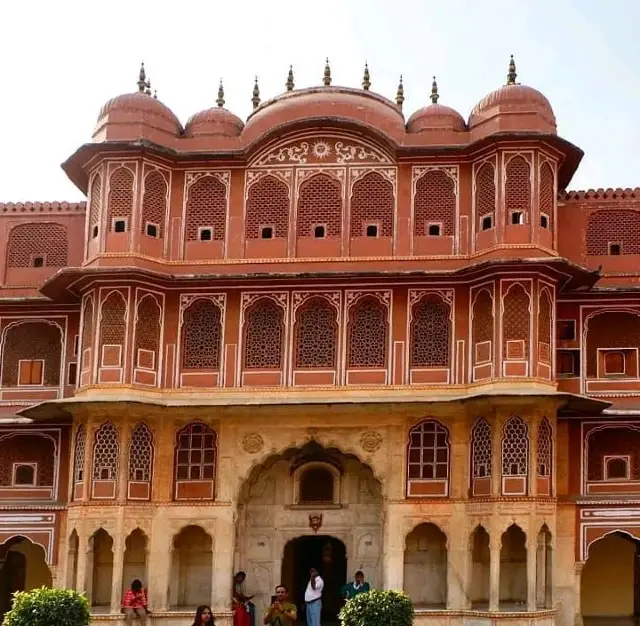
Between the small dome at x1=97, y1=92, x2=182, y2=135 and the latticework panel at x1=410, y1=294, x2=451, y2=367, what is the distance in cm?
653

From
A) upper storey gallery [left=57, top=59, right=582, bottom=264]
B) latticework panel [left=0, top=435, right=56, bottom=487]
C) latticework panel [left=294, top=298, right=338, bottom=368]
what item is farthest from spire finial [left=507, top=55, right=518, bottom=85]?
latticework panel [left=0, top=435, right=56, bottom=487]

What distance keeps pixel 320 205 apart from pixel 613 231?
20.1 feet

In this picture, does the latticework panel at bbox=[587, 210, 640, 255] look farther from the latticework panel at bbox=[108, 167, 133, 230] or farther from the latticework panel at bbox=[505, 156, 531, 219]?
the latticework panel at bbox=[108, 167, 133, 230]

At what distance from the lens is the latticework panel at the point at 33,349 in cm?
2573

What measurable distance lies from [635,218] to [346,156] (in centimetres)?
615

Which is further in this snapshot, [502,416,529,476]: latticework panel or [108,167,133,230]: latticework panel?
[108,167,133,230]: latticework panel

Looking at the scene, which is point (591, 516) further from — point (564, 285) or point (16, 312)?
point (16, 312)

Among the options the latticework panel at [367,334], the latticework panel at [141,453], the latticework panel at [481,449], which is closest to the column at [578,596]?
the latticework panel at [481,449]

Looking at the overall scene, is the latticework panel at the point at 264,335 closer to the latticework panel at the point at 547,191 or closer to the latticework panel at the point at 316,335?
the latticework panel at the point at 316,335

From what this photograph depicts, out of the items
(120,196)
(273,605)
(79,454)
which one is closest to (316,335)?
→ (120,196)

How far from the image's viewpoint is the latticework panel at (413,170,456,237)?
2425 cm

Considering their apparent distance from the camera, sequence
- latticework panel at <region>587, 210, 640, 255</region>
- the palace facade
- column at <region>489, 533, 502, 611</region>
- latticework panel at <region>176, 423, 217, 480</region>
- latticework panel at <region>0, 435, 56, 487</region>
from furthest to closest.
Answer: latticework panel at <region>0, 435, 56, 487</region>
latticework panel at <region>587, 210, 640, 255</region>
latticework panel at <region>176, 423, 217, 480</region>
the palace facade
column at <region>489, 533, 502, 611</region>

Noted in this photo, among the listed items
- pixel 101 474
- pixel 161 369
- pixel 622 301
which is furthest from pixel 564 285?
pixel 101 474

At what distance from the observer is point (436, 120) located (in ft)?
81.8
